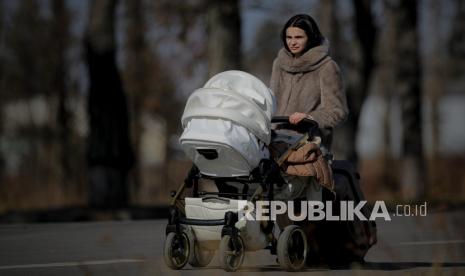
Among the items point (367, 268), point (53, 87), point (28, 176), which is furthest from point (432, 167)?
point (367, 268)

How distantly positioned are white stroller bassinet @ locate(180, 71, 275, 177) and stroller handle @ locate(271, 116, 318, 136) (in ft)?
0.95

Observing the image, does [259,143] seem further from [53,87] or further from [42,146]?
[42,146]

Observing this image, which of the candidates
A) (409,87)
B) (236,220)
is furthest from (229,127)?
(409,87)

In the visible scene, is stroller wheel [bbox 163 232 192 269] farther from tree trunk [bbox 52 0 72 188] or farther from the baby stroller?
tree trunk [bbox 52 0 72 188]

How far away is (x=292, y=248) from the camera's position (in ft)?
32.7

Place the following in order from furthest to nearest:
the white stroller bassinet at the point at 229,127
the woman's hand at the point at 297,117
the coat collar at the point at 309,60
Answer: the coat collar at the point at 309,60
the woman's hand at the point at 297,117
the white stroller bassinet at the point at 229,127

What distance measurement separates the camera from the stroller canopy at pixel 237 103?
31.1 ft

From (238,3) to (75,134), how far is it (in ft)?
73.2

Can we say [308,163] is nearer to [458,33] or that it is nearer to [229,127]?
[229,127]

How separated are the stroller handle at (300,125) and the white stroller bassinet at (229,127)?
29cm

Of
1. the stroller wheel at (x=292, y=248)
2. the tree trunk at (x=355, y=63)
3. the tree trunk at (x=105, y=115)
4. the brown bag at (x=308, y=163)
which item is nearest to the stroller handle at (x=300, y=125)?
the brown bag at (x=308, y=163)

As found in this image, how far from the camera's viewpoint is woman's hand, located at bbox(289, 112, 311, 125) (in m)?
9.91

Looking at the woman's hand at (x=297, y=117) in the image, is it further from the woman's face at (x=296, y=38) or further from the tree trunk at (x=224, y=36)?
the tree trunk at (x=224, y=36)

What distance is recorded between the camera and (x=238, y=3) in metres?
22.2
